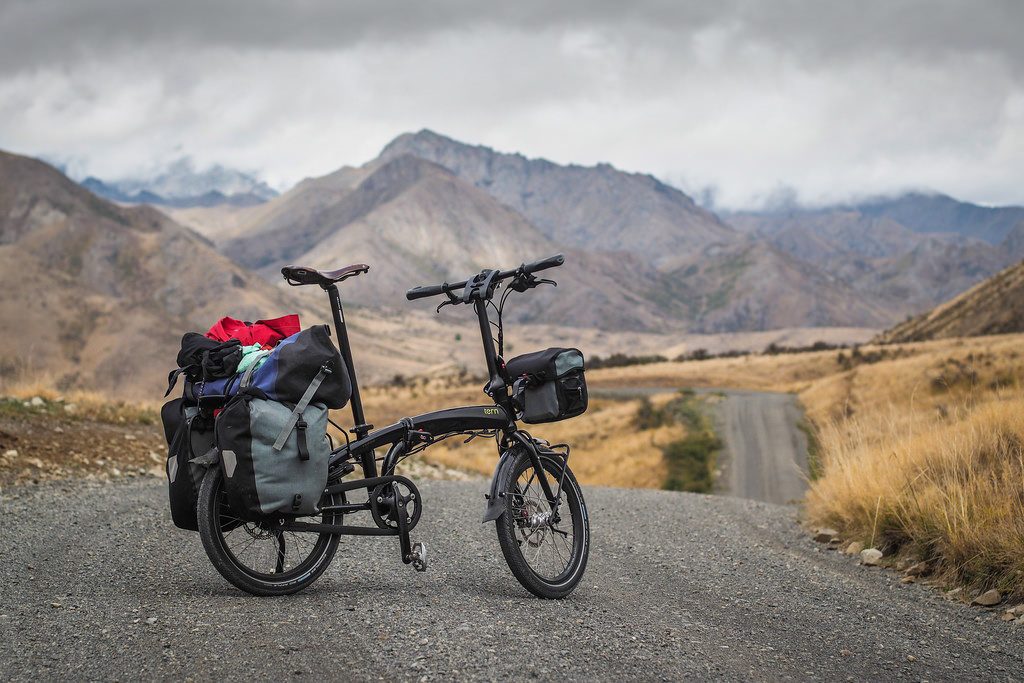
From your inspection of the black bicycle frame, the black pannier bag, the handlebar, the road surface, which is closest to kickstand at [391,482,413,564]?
the black bicycle frame

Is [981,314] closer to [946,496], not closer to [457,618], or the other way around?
[946,496]

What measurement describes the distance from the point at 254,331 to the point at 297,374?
26.0 inches

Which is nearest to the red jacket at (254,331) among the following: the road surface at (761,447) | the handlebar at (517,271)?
the handlebar at (517,271)

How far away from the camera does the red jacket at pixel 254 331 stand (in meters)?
5.86

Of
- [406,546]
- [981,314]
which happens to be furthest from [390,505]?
[981,314]

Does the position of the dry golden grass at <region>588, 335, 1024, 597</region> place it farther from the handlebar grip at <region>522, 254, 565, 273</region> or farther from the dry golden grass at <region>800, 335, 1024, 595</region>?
the handlebar grip at <region>522, 254, 565, 273</region>

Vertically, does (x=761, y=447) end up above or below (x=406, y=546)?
below

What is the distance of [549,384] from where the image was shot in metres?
6.05

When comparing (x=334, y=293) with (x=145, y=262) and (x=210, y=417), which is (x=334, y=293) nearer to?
(x=210, y=417)

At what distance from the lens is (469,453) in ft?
91.4

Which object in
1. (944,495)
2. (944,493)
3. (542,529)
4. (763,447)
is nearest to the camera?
(542,529)

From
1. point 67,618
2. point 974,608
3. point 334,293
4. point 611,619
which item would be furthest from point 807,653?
point 67,618

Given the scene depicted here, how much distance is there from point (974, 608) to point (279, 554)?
521 cm

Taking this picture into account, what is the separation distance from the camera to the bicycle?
18.6 ft
